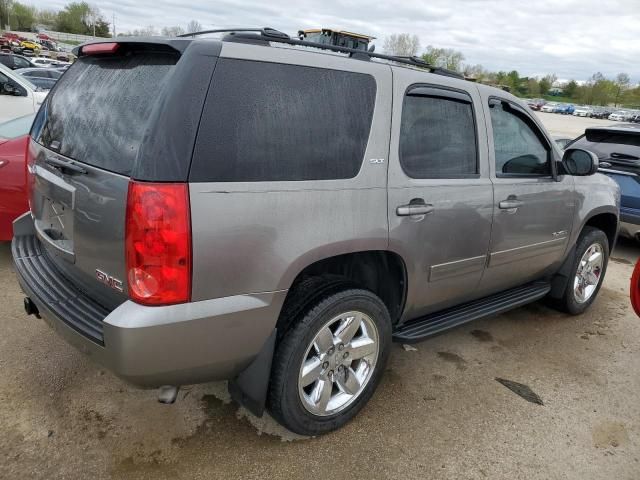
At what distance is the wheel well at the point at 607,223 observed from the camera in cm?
455

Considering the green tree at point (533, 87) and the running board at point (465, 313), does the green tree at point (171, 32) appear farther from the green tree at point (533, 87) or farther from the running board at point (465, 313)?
the green tree at point (533, 87)

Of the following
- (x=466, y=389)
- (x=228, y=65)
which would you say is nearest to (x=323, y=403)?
(x=466, y=389)

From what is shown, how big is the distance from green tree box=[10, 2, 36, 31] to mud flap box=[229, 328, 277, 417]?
130250 millimetres

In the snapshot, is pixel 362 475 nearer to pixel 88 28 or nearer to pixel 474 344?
pixel 474 344

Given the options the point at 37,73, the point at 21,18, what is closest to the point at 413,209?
the point at 37,73

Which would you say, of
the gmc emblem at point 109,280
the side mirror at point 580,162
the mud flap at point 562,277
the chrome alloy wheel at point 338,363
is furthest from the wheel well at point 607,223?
the gmc emblem at point 109,280

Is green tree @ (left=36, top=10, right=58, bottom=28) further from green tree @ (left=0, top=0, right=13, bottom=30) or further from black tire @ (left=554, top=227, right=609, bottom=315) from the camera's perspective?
black tire @ (left=554, top=227, right=609, bottom=315)

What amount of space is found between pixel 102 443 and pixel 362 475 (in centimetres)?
127

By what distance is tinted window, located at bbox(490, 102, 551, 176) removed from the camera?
11.1 feet

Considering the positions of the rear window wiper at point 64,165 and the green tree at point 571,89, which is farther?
the green tree at point 571,89

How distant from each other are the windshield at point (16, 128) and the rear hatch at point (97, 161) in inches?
97.2

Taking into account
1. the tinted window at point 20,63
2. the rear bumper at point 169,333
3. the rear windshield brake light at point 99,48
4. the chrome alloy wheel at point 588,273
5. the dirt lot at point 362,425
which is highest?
the tinted window at point 20,63

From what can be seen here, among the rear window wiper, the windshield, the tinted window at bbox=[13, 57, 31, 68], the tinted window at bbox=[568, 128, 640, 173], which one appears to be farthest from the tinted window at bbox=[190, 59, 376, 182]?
the tinted window at bbox=[13, 57, 31, 68]

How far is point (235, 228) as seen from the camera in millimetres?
2064
